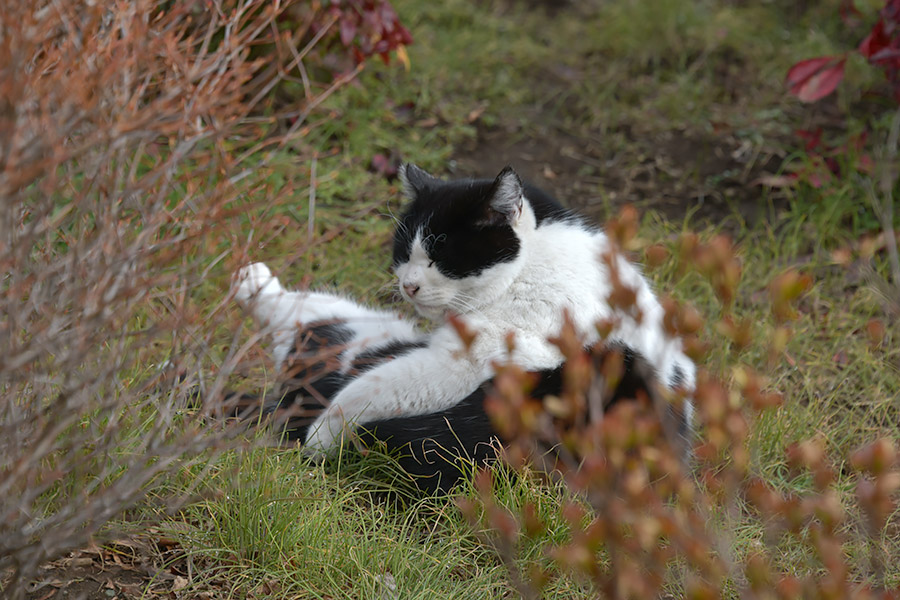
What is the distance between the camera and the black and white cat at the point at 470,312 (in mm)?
2451

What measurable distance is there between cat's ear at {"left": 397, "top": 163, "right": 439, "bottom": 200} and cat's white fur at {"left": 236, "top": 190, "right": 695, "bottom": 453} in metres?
0.24

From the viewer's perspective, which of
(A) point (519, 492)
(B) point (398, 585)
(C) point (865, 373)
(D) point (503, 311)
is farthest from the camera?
(C) point (865, 373)

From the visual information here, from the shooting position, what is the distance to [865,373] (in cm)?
330

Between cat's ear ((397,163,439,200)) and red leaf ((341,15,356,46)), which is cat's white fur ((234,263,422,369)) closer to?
cat's ear ((397,163,439,200))

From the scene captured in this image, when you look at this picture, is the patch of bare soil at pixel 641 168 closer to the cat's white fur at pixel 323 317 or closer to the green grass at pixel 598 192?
the green grass at pixel 598 192

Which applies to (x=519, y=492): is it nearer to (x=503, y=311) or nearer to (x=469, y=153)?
(x=503, y=311)

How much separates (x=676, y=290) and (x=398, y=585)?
1.88m

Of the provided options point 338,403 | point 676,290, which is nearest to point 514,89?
point 676,290

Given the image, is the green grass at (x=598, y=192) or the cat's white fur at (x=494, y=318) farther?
the cat's white fur at (x=494, y=318)

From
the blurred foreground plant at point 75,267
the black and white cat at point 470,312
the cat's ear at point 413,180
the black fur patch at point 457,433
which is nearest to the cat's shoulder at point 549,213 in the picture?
the black and white cat at point 470,312

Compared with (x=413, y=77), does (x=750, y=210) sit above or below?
below

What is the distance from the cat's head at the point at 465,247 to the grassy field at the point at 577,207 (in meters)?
0.34

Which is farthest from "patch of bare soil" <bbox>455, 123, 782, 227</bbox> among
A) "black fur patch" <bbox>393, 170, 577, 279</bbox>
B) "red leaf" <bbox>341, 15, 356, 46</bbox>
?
"black fur patch" <bbox>393, 170, 577, 279</bbox>

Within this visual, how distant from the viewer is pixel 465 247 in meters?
2.63
